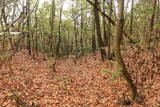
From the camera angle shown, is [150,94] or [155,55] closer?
[155,55]

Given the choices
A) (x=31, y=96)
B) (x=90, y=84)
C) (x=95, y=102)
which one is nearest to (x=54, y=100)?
(x=31, y=96)

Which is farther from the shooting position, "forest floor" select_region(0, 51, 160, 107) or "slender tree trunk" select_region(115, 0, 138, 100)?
"forest floor" select_region(0, 51, 160, 107)

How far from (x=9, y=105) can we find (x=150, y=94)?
461 cm

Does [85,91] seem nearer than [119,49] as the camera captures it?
No

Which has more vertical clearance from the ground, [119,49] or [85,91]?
[119,49]

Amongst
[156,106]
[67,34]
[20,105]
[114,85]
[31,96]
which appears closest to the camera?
[156,106]

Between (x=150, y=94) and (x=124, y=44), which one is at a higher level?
(x=124, y=44)

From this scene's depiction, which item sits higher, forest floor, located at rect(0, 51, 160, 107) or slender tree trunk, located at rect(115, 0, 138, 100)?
slender tree trunk, located at rect(115, 0, 138, 100)

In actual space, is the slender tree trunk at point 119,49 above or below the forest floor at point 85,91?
above

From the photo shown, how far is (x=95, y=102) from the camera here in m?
6.90

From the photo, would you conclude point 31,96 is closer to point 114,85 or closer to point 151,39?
point 114,85

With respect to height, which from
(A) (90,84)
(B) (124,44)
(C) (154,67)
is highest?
(B) (124,44)

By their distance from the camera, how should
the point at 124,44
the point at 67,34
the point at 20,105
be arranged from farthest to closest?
1. the point at 67,34
2. the point at 124,44
3. the point at 20,105

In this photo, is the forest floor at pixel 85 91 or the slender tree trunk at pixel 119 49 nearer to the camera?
the slender tree trunk at pixel 119 49
